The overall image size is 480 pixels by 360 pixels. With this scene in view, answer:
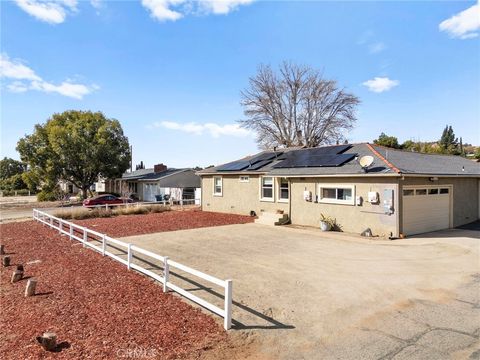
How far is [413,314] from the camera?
20.0 ft

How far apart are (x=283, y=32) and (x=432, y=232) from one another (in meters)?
13.2

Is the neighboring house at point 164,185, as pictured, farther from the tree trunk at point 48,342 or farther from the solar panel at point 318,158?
the tree trunk at point 48,342

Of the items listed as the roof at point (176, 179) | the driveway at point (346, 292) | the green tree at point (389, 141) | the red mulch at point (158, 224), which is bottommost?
the driveway at point (346, 292)

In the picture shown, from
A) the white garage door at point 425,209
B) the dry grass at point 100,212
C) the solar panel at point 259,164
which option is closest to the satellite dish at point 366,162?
the white garage door at point 425,209

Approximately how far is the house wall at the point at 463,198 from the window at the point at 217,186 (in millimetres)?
13834

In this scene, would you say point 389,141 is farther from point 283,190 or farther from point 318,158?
point 283,190

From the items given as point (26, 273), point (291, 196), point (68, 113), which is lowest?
point (26, 273)

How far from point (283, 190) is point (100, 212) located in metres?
12.9

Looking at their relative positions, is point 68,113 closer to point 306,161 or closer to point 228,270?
point 306,161

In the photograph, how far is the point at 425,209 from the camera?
49.1 feet

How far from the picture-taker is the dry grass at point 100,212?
21281mm

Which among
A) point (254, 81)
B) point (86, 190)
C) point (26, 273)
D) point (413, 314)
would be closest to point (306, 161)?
point (413, 314)

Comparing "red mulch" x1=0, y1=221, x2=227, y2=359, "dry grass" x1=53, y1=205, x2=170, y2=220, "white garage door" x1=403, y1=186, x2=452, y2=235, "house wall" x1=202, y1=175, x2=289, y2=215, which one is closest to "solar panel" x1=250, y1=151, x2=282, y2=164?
"house wall" x1=202, y1=175, x2=289, y2=215

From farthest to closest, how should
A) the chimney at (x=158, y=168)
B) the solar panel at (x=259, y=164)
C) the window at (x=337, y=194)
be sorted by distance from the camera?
the chimney at (x=158, y=168) < the solar panel at (x=259, y=164) < the window at (x=337, y=194)
